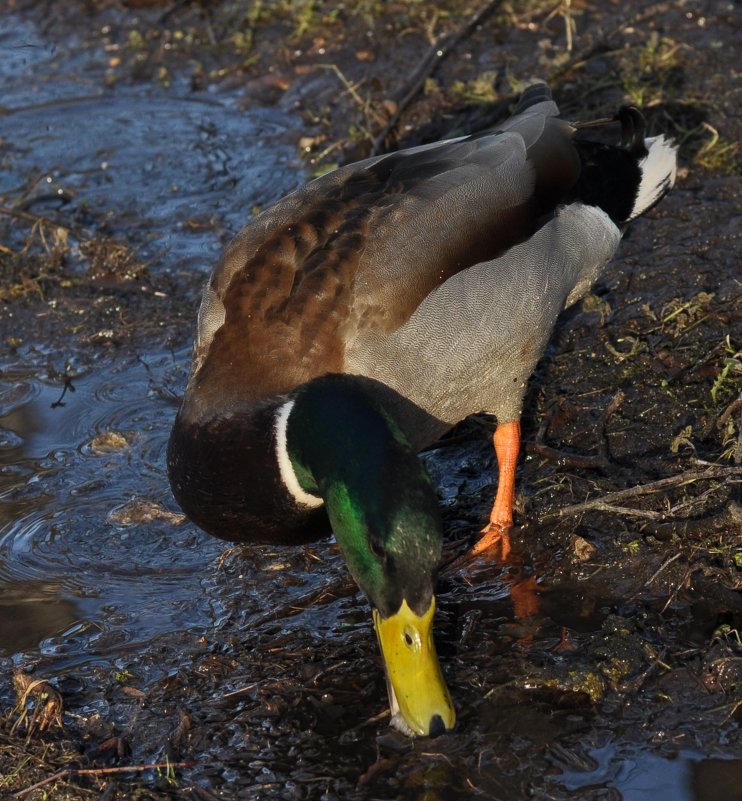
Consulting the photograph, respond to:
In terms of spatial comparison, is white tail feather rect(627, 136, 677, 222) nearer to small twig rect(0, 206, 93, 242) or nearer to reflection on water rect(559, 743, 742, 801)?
reflection on water rect(559, 743, 742, 801)

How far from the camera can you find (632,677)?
11.8 feet

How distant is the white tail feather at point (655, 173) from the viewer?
16.5ft

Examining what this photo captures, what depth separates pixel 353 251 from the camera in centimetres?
398

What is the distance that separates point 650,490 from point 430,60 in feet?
12.8

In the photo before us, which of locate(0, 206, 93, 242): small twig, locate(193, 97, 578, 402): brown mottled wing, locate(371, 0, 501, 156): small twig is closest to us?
locate(193, 97, 578, 402): brown mottled wing

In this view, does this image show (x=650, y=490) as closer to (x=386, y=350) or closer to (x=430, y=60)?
(x=386, y=350)

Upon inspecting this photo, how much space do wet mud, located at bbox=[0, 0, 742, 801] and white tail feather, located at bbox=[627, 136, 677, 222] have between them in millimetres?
453

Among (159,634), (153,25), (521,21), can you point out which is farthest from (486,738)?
(153,25)

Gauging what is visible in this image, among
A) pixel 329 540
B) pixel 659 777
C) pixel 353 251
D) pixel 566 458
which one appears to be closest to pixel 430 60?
pixel 566 458

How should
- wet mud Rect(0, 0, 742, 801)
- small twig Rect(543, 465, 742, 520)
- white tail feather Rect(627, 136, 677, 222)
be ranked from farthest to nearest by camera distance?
white tail feather Rect(627, 136, 677, 222) < small twig Rect(543, 465, 742, 520) < wet mud Rect(0, 0, 742, 801)

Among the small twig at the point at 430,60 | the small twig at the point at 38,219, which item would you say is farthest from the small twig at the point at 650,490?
the small twig at the point at 38,219

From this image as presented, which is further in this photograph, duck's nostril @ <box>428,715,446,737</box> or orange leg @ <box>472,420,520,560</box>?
orange leg @ <box>472,420,520,560</box>

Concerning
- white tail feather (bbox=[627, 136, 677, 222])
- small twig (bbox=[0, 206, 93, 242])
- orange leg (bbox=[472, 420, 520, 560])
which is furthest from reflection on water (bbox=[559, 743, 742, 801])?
small twig (bbox=[0, 206, 93, 242])

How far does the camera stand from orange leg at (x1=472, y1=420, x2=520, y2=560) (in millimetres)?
4352
